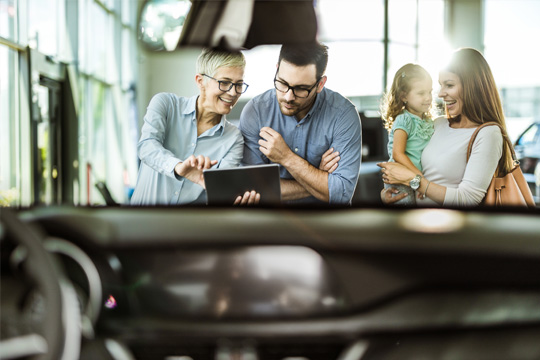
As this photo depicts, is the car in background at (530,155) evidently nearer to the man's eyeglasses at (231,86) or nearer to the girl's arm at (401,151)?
the girl's arm at (401,151)

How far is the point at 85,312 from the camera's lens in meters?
1.40

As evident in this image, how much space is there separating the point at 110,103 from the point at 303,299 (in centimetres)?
89

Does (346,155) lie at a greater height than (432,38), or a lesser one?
lesser

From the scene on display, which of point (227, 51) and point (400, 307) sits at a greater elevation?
point (227, 51)

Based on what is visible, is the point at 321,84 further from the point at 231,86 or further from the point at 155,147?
the point at 155,147

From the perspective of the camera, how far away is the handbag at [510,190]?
158 cm

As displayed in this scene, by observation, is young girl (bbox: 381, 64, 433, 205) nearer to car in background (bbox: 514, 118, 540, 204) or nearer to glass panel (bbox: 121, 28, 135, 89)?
car in background (bbox: 514, 118, 540, 204)

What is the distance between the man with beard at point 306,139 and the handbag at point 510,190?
386mm

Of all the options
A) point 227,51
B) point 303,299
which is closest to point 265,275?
point 303,299

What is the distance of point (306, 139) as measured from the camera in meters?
1.63

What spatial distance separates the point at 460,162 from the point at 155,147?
89 cm

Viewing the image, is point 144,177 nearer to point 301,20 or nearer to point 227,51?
point 227,51

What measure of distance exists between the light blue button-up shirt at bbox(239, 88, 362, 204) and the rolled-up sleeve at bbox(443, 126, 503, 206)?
29 centimetres

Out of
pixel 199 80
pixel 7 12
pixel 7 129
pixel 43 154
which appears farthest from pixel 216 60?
pixel 43 154
